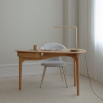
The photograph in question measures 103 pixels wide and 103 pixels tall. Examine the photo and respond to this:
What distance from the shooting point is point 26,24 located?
3549 millimetres

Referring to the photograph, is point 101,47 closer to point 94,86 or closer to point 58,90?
point 94,86

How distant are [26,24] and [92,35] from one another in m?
1.57

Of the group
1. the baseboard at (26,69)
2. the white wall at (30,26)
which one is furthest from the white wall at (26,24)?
the baseboard at (26,69)

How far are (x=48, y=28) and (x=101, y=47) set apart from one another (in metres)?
1.43

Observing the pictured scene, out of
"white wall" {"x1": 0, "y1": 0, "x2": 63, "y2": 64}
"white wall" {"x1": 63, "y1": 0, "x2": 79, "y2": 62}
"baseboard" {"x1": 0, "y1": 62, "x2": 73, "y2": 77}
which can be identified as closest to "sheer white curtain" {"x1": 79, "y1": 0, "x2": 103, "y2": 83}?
"white wall" {"x1": 63, "y1": 0, "x2": 79, "y2": 62}

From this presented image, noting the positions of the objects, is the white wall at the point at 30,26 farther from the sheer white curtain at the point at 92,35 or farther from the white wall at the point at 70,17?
the sheer white curtain at the point at 92,35

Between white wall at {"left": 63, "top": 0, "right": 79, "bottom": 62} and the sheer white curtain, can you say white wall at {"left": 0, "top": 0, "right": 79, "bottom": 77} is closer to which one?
white wall at {"left": 63, "top": 0, "right": 79, "bottom": 62}

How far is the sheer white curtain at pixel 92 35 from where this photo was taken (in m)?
2.97

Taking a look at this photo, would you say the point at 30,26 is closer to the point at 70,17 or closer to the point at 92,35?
the point at 70,17

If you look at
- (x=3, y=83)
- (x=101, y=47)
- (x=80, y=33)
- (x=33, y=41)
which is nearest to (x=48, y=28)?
(x=33, y=41)

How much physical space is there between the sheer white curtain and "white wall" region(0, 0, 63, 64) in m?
0.59

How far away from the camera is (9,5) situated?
338cm

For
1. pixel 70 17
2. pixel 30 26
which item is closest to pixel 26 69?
pixel 30 26

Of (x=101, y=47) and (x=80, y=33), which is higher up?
(x=80, y=33)
